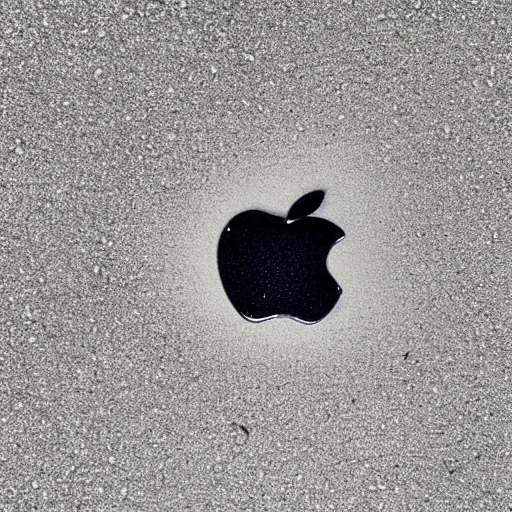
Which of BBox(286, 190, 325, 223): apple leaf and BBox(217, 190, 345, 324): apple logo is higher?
BBox(286, 190, 325, 223): apple leaf

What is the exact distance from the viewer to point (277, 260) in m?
1.90

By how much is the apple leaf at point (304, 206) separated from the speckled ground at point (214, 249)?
0.10ft

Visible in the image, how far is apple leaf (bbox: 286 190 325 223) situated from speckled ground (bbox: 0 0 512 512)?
0.03m

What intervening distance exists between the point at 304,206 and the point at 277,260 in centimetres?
25

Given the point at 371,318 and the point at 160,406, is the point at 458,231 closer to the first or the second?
the point at 371,318

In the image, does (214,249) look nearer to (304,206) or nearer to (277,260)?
(277,260)

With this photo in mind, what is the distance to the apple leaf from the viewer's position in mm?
1914

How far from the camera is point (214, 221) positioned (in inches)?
74.7

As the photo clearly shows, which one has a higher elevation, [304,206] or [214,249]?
[304,206]

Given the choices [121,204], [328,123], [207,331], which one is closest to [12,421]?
[207,331]

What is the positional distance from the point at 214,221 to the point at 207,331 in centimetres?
45

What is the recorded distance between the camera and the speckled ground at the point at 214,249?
6.11 ft

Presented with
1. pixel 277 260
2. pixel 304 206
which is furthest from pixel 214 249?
pixel 304 206

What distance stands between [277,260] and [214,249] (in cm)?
26
